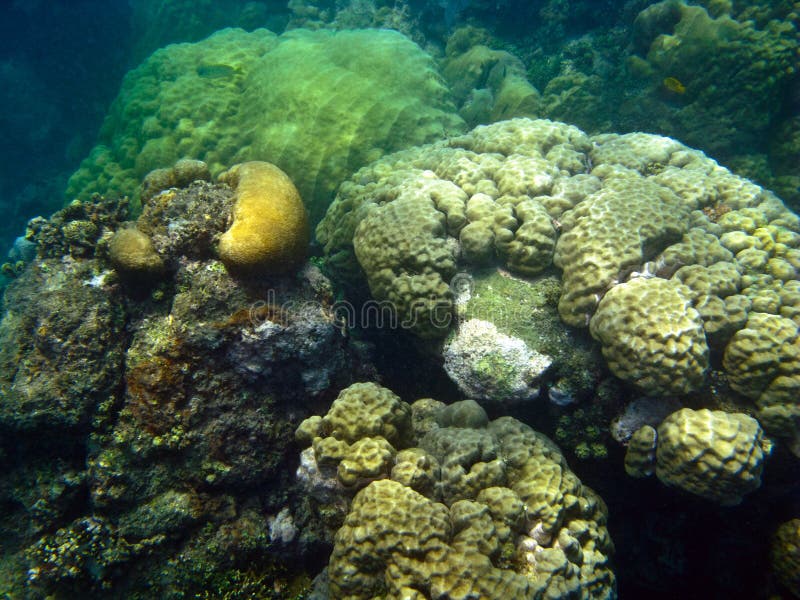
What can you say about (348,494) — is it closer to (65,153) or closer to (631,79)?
(631,79)

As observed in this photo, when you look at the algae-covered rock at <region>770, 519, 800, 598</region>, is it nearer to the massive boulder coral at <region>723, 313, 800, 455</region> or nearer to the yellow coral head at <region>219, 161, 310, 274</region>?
the massive boulder coral at <region>723, 313, 800, 455</region>

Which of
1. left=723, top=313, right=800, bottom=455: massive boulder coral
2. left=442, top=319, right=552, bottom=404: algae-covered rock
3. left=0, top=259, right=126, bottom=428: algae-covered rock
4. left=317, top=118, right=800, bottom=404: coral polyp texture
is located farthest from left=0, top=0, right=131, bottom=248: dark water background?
left=723, top=313, right=800, bottom=455: massive boulder coral

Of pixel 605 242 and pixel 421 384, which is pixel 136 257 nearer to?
pixel 421 384

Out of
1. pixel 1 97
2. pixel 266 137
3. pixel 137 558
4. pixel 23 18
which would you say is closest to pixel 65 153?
pixel 1 97

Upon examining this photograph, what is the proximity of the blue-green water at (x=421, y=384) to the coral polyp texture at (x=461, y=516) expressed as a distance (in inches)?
0.9

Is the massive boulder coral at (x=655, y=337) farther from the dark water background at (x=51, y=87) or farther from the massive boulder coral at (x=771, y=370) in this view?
the dark water background at (x=51, y=87)

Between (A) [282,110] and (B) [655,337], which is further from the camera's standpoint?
(A) [282,110]

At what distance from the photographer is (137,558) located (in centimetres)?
397

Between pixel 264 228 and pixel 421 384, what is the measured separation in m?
2.90

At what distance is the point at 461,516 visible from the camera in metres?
3.35

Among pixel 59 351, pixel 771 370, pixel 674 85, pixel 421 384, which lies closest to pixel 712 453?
pixel 771 370

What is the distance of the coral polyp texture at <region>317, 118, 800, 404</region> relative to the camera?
12.6 feet

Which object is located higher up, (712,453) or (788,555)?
(712,453)

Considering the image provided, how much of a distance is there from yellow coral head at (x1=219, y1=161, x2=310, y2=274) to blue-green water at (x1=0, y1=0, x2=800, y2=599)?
0.03 m
